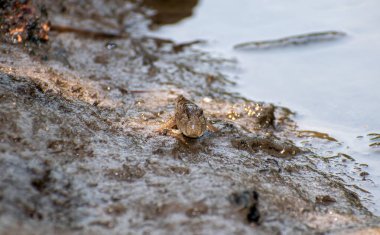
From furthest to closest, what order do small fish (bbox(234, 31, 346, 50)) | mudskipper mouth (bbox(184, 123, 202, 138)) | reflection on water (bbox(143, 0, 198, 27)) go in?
1. reflection on water (bbox(143, 0, 198, 27))
2. small fish (bbox(234, 31, 346, 50))
3. mudskipper mouth (bbox(184, 123, 202, 138))

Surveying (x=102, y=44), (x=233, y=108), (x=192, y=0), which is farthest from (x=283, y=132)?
(x=192, y=0)

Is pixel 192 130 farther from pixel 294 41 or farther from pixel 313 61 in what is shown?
pixel 294 41

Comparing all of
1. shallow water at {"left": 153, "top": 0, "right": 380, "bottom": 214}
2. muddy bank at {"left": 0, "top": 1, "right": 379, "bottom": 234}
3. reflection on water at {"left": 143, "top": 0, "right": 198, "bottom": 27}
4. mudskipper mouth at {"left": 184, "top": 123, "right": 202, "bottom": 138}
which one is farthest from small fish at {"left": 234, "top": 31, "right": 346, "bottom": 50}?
mudskipper mouth at {"left": 184, "top": 123, "right": 202, "bottom": 138}

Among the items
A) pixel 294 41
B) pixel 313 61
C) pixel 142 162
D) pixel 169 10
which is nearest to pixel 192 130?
pixel 142 162

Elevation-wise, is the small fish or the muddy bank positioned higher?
the small fish

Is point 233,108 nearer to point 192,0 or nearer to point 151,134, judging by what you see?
point 151,134

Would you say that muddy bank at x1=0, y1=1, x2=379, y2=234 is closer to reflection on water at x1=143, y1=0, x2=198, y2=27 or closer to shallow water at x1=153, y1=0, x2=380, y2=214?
shallow water at x1=153, y1=0, x2=380, y2=214

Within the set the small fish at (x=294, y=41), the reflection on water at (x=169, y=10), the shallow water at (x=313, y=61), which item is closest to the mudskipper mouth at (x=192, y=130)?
the shallow water at (x=313, y=61)

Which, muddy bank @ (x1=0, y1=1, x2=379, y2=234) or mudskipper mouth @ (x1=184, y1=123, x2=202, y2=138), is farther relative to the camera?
mudskipper mouth @ (x1=184, y1=123, x2=202, y2=138)
